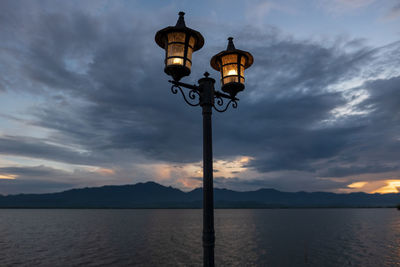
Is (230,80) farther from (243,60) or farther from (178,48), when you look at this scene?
(178,48)

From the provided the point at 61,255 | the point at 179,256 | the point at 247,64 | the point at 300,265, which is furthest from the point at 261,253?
the point at 247,64

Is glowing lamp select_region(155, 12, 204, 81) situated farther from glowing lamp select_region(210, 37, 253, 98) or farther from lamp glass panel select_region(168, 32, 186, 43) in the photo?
glowing lamp select_region(210, 37, 253, 98)

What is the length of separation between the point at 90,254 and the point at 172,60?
49.6 meters

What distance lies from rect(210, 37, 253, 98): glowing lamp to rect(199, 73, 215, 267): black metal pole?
30.1 inches

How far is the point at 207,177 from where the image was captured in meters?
5.41

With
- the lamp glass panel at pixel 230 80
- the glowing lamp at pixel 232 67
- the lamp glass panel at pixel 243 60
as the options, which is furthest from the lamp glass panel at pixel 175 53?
the lamp glass panel at pixel 243 60

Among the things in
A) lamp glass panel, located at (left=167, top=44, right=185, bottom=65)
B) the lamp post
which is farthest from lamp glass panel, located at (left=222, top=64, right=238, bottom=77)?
lamp glass panel, located at (left=167, top=44, right=185, bottom=65)

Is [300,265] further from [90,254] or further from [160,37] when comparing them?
[160,37]

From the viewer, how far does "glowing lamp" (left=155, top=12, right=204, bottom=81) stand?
5762 millimetres

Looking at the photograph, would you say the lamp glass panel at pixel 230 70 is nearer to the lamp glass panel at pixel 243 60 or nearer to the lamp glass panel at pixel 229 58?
the lamp glass panel at pixel 229 58

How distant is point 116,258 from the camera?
42.2 meters

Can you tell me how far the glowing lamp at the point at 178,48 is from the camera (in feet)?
18.9

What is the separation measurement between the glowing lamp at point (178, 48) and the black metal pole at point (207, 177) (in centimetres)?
67

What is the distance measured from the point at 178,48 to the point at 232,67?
1684mm
